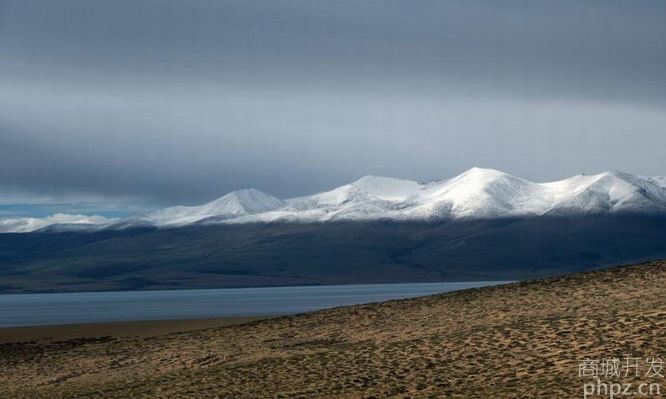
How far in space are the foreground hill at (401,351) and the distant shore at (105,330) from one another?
972 centimetres

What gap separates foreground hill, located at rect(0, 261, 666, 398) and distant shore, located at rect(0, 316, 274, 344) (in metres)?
9.72

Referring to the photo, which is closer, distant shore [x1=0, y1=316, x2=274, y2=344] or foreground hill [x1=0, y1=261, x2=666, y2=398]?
foreground hill [x1=0, y1=261, x2=666, y2=398]

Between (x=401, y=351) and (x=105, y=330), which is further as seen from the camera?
(x=105, y=330)

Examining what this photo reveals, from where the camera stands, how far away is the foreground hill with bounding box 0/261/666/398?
27.0 meters

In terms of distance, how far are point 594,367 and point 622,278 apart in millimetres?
15400

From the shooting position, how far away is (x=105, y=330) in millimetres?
60906

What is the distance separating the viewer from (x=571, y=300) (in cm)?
3700

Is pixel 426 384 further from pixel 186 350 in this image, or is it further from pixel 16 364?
pixel 16 364

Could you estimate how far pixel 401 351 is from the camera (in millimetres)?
31797

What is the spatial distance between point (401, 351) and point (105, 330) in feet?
108

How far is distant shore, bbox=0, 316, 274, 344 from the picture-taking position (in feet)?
187

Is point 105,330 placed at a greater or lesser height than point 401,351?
greater

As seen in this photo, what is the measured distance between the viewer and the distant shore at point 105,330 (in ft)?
187

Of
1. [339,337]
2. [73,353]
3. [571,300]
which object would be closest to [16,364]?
[73,353]
